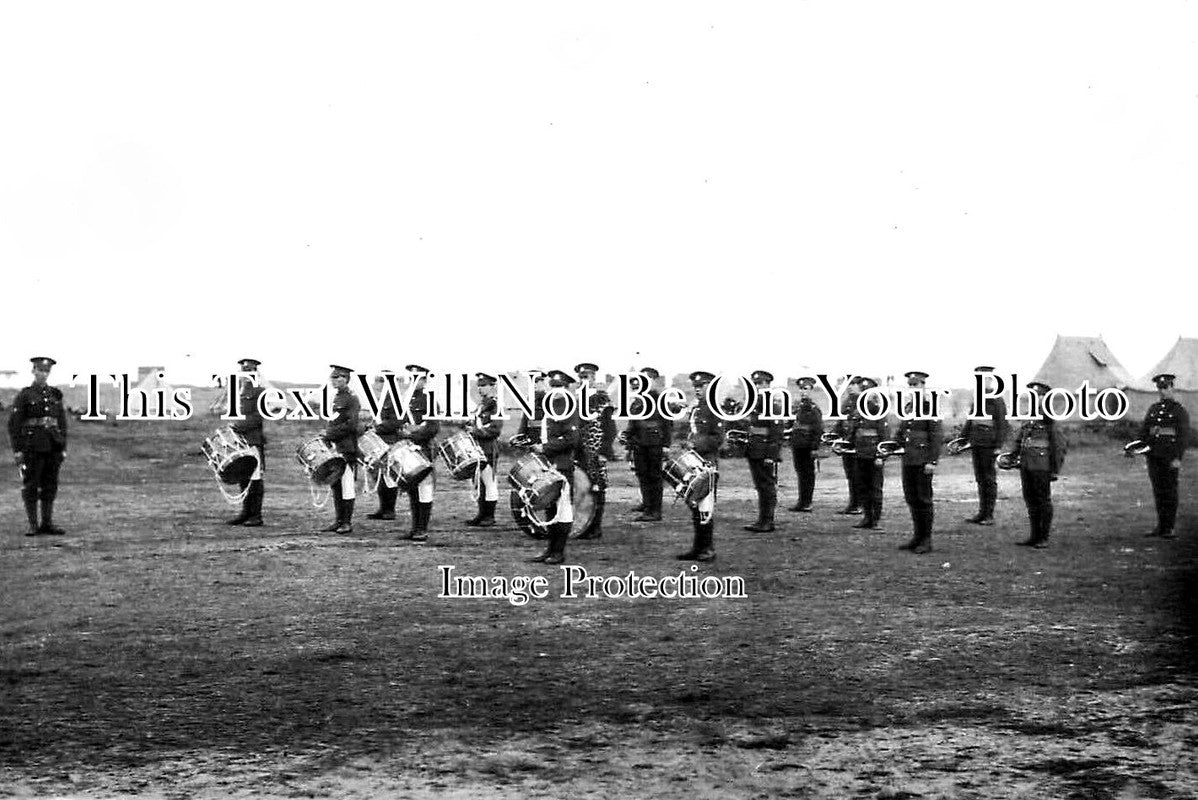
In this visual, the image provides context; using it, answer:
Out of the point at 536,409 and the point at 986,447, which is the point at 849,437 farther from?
the point at 536,409

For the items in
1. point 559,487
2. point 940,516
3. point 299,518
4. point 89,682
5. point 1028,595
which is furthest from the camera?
point 940,516

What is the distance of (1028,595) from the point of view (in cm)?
651

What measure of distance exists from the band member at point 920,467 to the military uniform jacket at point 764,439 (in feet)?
3.82

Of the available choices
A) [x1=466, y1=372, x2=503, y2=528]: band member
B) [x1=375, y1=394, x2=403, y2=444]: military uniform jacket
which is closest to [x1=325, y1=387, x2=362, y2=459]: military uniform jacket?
[x1=375, y1=394, x2=403, y2=444]: military uniform jacket

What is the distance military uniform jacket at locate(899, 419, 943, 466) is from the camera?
789cm

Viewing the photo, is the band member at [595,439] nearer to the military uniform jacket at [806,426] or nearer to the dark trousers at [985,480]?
the military uniform jacket at [806,426]

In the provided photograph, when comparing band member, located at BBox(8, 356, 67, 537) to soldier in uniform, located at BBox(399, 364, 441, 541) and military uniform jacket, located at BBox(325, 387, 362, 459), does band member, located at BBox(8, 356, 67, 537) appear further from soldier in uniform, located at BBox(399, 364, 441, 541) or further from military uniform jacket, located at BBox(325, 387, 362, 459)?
soldier in uniform, located at BBox(399, 364, 441, 541)

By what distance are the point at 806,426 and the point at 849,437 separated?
1.27 ft

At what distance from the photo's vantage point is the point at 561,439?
7277 millimetres

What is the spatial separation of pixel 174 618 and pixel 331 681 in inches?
50.7

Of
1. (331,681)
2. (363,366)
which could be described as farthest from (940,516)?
(331,681)

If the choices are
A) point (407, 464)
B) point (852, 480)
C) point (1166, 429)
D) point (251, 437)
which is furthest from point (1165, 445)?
point (251, 437)

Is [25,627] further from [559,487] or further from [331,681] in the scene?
[559,487]

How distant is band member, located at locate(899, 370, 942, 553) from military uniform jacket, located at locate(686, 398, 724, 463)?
1.47m
